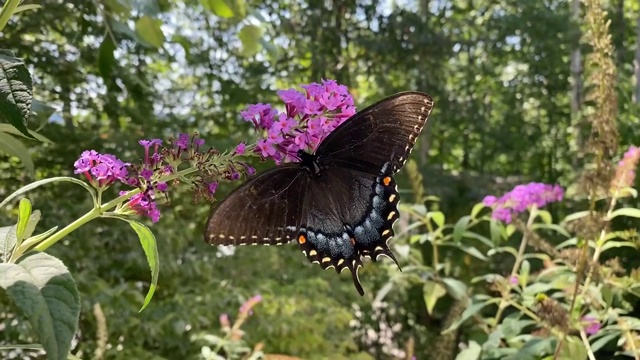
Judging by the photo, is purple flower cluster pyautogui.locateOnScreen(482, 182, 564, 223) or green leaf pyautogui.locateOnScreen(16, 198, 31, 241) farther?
purple flower cluster pyautogui.locateOnScreen(482, 182, 564, 223)

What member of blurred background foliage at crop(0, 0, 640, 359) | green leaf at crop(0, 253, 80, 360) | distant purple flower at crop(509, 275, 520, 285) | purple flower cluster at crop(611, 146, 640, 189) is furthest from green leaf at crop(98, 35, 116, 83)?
distant purple flower at crop(509, 275, 520, 285)

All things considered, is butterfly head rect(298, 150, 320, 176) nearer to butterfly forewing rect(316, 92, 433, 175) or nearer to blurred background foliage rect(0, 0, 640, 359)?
butterfly forewing rect(316, 92, 433, 175)

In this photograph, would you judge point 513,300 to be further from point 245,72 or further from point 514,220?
point 245,72

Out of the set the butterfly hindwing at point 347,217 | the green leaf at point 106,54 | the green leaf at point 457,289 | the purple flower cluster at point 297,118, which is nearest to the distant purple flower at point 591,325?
the green leaf at point 457,289

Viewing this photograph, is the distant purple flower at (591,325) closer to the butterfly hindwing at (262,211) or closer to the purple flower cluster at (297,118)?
the butterfly hindwing at (262,211)

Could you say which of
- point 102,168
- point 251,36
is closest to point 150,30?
point 251,36

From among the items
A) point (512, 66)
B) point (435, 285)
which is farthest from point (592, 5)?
point (512, 66)

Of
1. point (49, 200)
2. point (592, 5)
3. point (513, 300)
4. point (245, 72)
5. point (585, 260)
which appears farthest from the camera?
point (245, 72)
